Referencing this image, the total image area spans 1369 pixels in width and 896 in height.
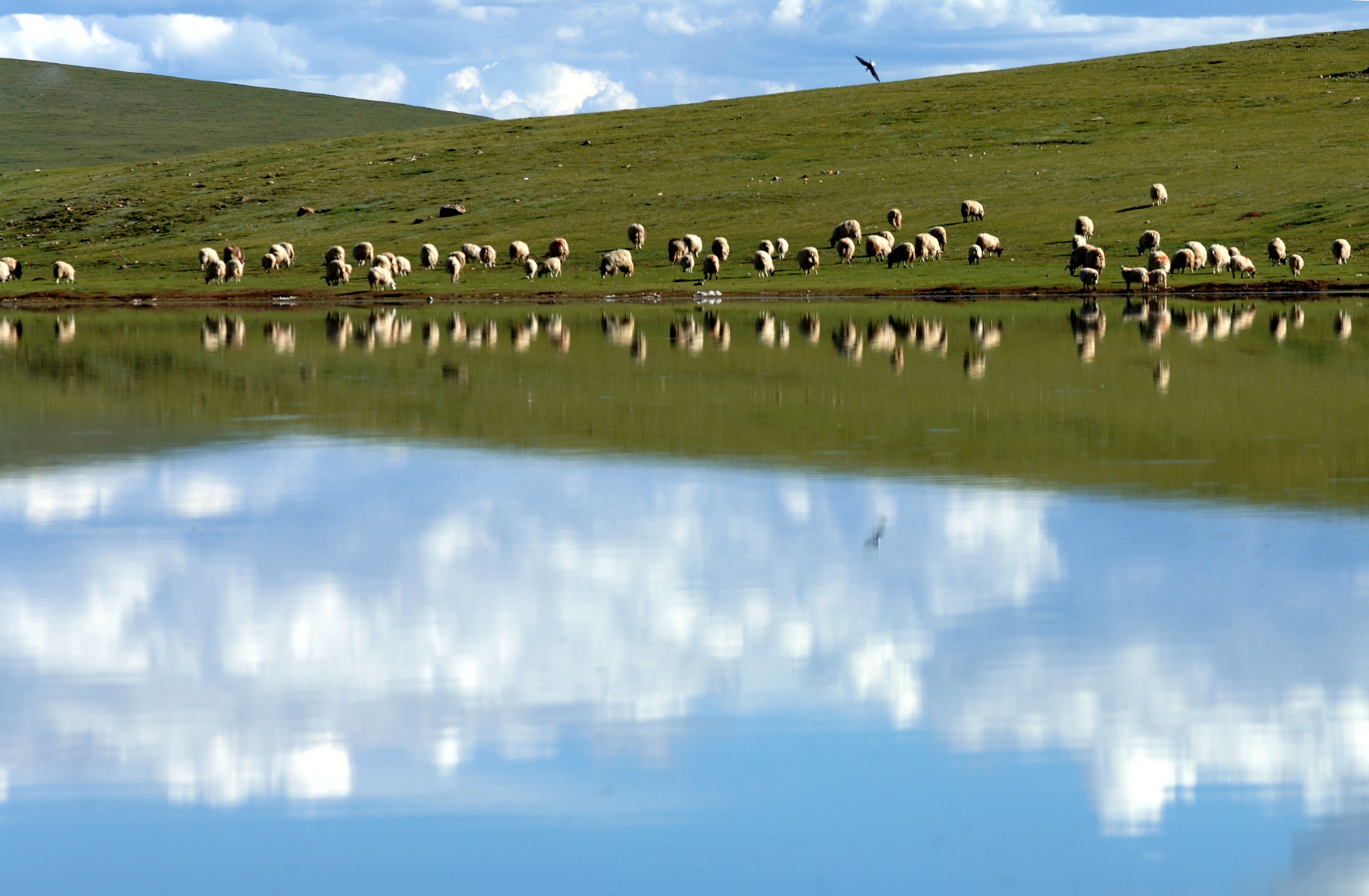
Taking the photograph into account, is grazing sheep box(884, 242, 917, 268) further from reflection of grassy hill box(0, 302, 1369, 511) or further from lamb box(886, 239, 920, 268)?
reflection of grassy hill box(0, 302, 1369, 511)

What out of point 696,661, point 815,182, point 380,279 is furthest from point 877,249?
point 696,661

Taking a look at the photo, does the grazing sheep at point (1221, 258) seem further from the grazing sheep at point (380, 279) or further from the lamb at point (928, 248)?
the grazing sheep at point (380, 279)

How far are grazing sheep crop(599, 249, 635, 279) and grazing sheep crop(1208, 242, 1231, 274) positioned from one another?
25.2 m

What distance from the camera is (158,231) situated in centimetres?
10138

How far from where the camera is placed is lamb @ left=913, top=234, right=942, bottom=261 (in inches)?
2884

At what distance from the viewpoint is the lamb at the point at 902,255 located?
72.5 m

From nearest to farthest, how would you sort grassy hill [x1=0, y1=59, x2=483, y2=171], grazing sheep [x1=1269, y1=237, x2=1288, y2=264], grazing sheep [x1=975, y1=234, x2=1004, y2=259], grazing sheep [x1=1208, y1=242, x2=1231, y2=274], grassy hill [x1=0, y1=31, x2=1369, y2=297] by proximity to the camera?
1. grazing sheep [x1=1208, y1=242, x2=1231, y2=274]
2. grazing sheep [x1=1269, y1=237, x2=1288, y2=264]
3. grazing sheep [x1=975, y1=234, x2=1004, y2=259]
4. grassy hill [x1=0, y1=31, x2=1369, y2=297]
5. grassy hill [x1=0, y1=59, x2=483, y2=171]

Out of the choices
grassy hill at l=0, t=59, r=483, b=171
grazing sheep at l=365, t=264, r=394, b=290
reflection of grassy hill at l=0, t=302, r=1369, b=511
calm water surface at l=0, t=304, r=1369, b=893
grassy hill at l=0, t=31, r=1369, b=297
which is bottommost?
calm water surface at l=0, t=304, r=1369, b=893

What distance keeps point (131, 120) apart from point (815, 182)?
114m

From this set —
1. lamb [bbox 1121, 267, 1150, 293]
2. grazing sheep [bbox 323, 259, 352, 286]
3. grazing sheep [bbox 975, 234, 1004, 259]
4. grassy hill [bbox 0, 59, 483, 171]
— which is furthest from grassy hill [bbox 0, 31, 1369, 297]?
grassy hill [bbox 0, 59, 483, 171]

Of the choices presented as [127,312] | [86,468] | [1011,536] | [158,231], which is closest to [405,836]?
[1011,536]

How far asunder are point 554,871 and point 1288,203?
73.9 meters

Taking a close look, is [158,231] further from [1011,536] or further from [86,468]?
[1011,536]

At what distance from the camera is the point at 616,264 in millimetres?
75438
